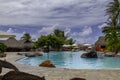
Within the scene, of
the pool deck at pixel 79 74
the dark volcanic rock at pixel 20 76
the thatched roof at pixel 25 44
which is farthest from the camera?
the thatched roof at pixel 25 44

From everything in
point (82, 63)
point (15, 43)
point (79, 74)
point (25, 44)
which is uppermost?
point (79, 74)

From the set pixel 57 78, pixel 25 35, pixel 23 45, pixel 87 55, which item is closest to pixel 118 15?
pixel 87 55

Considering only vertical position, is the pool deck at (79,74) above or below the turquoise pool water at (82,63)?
above

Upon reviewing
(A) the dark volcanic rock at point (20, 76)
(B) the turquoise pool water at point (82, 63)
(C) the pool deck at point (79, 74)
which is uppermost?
(A) the dark volcanic rock at point (20, 76)

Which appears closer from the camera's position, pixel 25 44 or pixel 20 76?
pixel 20 76

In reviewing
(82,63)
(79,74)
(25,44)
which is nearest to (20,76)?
(79,74)

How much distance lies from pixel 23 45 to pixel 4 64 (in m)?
61.1

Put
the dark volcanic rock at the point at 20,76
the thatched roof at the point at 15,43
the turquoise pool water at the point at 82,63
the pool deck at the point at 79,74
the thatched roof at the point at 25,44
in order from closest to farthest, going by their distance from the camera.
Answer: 1. the dark volcanic rock at the point at 20,76
2. the pool deck at the point at 79,74
3. the turquoise pool water at the point at 82,63
4. the thatched roof at the point at 15,43
5. the thatched roof at the point at 25,44

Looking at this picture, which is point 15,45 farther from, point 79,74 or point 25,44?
point 79,74

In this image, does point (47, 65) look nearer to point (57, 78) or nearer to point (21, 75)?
point (57, 78)

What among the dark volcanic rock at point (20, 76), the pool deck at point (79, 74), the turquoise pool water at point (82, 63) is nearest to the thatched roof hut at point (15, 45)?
the turquoise pool water at point (82, 63)

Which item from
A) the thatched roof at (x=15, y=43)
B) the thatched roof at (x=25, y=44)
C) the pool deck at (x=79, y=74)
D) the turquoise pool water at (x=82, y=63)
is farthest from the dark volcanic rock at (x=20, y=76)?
the thatched roof at (x=25, y=44)

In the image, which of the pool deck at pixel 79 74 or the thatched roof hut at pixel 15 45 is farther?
the thatched roof hut at pixel 15 45

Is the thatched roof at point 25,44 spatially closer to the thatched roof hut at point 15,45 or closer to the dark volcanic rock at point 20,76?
the thatched roof hut at point 15,45
